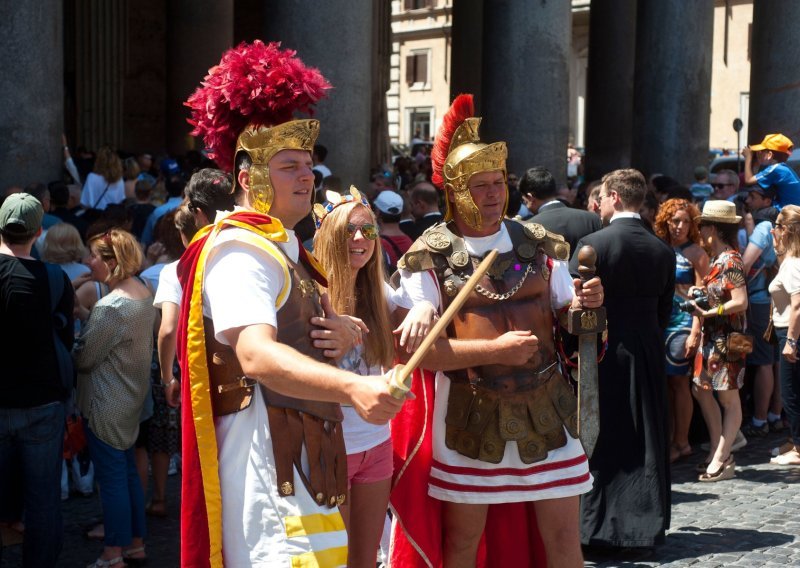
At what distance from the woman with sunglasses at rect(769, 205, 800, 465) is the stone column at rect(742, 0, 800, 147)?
720cm

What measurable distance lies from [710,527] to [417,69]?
43.7 m

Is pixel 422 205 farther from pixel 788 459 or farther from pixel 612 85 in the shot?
pixel 612 85

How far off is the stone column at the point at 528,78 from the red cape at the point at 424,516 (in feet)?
27.8

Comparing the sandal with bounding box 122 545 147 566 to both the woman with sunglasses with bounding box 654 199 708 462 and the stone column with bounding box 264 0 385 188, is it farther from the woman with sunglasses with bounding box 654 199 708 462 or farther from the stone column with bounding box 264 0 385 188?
the stone column with bounding box 264 0 385 188

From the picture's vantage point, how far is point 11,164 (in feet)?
30.7

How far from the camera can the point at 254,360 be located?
2.78 m

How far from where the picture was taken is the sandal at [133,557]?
6031 millimetres

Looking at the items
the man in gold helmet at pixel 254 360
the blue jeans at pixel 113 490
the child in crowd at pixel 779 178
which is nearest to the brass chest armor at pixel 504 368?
the man in gold helmet at pixel 254 360

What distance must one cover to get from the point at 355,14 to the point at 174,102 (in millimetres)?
9657

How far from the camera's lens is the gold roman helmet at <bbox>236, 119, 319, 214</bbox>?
3.23 metres

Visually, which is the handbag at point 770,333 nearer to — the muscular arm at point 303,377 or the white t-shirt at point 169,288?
the white t-shirt at point 169,288

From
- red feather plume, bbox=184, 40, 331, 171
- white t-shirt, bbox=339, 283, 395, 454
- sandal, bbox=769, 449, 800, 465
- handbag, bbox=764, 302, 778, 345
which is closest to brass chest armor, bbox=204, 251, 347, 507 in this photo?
red feather plume, bbox=184, 40, 331, 171

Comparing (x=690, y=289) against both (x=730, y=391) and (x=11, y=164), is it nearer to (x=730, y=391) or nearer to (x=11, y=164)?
(x=730, y=391)

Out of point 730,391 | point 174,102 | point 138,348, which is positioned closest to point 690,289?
point 730,391
